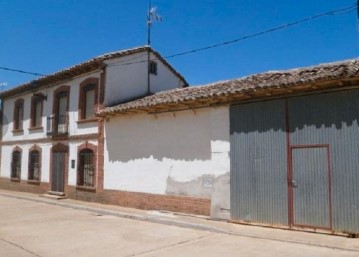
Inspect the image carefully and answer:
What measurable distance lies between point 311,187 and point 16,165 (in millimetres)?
18595

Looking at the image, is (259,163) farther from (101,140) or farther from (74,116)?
(74,116)

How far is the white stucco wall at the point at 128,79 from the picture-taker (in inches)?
643

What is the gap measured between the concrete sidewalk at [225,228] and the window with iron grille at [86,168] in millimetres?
1751

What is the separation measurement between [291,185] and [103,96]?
9284 millimetres

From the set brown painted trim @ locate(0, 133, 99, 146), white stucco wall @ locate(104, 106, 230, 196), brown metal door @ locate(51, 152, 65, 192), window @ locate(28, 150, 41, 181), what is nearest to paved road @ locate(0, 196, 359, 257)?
white stucco wall @ locate(104, 106, 230, 196)

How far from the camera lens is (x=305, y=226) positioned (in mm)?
9125

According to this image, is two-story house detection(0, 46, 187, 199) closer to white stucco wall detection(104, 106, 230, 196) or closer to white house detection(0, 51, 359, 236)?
white house detection(0, 51, 359, 236)

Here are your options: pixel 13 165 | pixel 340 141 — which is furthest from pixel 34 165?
pixel 340 141

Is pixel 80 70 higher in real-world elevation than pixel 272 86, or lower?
higher

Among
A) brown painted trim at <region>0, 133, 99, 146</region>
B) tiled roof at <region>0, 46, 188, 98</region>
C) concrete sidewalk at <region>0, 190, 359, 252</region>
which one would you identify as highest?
tiled roof at <region>0, 46, 188, 98</region>

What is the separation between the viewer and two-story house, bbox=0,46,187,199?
1628 cm

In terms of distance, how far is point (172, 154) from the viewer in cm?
1259

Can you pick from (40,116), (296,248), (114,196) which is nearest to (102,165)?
(114,196)

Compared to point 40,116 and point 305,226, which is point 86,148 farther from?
point 305,226
